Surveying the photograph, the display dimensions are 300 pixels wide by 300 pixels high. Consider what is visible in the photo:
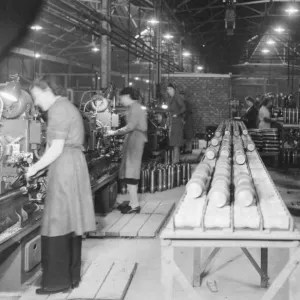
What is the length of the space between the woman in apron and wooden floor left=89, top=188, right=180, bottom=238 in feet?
6.04

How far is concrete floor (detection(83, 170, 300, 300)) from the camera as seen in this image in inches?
161

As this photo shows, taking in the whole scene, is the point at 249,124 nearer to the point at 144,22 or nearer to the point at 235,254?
the point at 144,22

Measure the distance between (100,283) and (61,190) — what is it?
1000 mm

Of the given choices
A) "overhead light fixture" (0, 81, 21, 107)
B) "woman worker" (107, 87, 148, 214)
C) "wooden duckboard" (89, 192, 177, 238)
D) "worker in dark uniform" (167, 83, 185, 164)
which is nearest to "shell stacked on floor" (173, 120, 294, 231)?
"overhead light fixture" (0, 81, 21, 107)

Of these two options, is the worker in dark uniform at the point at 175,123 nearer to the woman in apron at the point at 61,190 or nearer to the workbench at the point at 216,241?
the woman in apron at the point at 61,190

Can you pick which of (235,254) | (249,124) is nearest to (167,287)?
(235,254)

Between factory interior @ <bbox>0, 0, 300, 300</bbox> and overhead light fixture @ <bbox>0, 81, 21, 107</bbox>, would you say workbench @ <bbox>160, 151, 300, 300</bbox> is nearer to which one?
factory interior @ <bbox>0, 0, 300, 300</bbox>

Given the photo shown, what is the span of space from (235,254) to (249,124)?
9.39 m

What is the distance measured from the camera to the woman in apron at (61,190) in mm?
3748

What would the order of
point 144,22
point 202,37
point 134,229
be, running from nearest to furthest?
point 134,229 < point 144,22 < point 202,37

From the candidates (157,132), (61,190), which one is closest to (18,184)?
(61,190)

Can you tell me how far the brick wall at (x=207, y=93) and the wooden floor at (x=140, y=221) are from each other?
10091 mm

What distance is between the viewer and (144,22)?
53.8 ft

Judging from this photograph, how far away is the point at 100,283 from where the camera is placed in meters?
4.23
